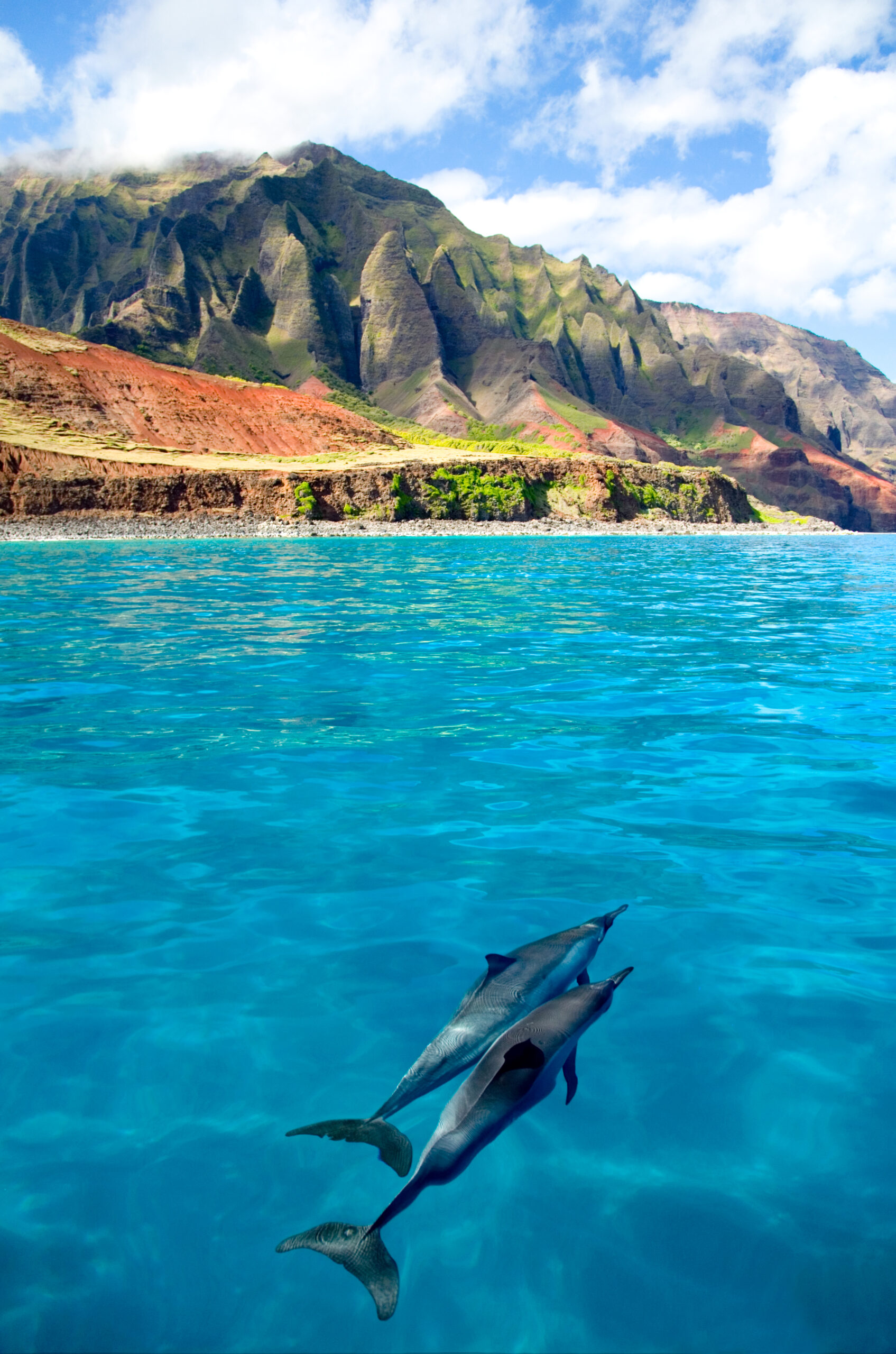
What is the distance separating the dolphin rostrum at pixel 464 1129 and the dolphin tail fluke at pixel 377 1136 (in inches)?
7.8

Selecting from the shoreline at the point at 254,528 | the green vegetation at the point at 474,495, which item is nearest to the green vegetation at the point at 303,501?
the shoreline at the point at 254,528

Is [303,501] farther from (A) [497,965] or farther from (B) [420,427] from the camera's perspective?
(B) [420,427]

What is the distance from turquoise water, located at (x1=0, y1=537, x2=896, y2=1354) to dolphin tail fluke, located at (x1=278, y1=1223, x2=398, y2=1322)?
2.18 feet

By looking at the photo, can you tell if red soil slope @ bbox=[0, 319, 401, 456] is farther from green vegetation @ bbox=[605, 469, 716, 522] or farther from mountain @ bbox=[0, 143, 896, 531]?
mountain @ bbox=[0, 143, 896, 531]

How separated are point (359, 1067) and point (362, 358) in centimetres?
16297

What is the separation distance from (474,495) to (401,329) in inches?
3941

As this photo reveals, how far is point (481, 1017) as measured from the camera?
8.43 feet

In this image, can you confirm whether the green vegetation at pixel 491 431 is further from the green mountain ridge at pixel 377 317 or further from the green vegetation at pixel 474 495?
the green vegetation at pixel 474 495

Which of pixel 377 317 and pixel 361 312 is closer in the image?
pixel 377 317

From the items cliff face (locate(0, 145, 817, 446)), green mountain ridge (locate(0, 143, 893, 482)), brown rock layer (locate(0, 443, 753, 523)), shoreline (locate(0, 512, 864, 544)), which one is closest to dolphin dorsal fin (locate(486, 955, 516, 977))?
shoreline (locate(0, 512, 864, 544))

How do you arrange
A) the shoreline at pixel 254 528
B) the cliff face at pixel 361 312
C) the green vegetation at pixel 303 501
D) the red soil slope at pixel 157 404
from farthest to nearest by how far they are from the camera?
the cliff face at pixel 361 312 → the red soil slope at pixel 157 404 → the green vegetation at pixel 303 501 → the shoreline at pixel 254 528

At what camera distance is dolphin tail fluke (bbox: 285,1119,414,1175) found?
7.45ft

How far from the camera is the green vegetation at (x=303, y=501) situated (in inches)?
2295

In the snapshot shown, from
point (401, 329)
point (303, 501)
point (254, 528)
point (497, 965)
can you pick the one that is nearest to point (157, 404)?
point (303, 501)
